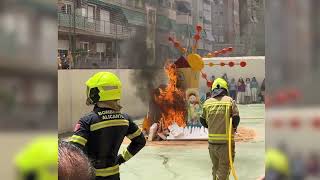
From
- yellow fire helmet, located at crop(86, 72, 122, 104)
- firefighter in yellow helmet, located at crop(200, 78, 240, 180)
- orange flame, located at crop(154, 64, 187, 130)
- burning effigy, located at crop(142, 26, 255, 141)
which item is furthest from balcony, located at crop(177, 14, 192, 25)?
yellow fire helmet, located at crop(86, 72, 122, 104)

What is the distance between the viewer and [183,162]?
6859mm

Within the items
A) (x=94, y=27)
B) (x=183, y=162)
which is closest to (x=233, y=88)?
(x=94, y=27)

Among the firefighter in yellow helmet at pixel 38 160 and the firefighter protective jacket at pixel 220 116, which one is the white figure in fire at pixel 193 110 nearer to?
the firefighter protective jacket at pixel 220 116

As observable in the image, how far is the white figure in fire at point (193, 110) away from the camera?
30.6 feet

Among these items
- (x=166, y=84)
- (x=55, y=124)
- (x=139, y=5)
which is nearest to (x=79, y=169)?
(x=55, y=124)

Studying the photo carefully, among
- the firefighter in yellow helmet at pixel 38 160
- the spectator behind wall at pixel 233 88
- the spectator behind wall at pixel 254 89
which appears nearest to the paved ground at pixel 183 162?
the firefighter in yellow helmet at pixel 38 160

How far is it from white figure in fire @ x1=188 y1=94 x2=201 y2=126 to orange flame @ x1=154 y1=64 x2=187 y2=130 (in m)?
0.11

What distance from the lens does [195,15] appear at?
12.0 metres

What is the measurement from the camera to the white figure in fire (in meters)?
9.31

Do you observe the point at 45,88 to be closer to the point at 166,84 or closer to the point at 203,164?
the point at 203,164

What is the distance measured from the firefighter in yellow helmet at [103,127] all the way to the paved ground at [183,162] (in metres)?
2.51

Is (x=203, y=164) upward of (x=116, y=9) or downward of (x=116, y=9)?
downward

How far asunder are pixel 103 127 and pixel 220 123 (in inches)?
75.0

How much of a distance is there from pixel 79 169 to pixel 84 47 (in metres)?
15.0
